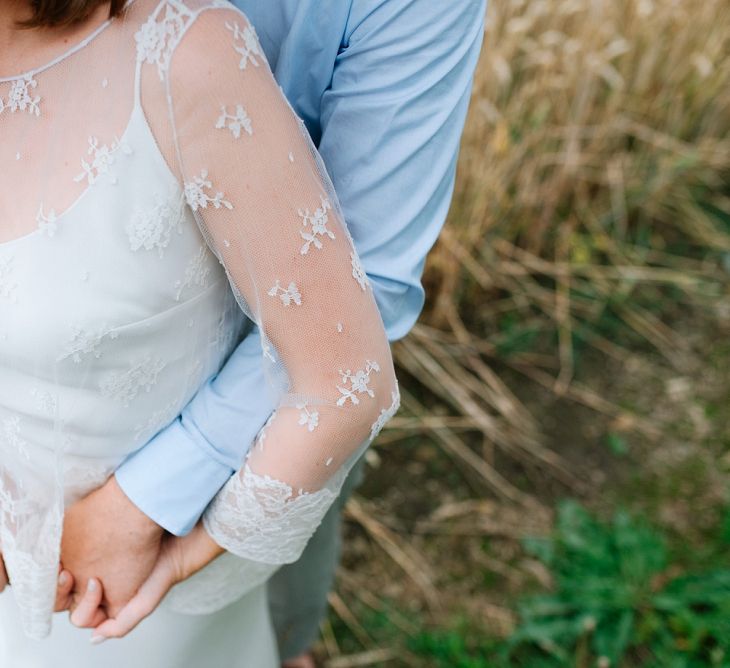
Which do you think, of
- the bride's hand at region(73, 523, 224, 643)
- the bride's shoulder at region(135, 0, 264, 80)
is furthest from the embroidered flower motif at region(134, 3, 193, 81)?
the bride's hand at region(73, 523, 224, 643)

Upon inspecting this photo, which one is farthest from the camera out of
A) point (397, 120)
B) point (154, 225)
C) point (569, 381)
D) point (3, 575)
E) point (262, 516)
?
point (569, 381)

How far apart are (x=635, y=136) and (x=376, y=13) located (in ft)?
7.82

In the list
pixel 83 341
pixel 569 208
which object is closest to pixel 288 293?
pixel 83 341

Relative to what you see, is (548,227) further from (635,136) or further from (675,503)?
(675,503)

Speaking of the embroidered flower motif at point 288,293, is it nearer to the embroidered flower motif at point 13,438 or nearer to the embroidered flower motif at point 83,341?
the embroidered flower motif at point 83,341

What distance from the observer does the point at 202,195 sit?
96 centimetres

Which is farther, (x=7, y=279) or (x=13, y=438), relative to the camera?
(x=13, y=438)

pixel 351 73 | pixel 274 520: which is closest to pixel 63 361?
pixel 274 520

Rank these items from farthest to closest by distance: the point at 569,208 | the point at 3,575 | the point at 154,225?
the point at 569,208
the point at 3,575
the point at 154,225

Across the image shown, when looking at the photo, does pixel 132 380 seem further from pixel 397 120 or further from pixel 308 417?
pixel 397 120

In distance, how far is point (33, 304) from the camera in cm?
102

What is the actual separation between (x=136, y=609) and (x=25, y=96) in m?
0.64

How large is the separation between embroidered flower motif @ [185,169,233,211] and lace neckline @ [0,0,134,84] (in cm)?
17

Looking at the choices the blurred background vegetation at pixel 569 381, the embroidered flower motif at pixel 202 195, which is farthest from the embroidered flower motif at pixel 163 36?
the blurred background vegetation at pixel 569 381
